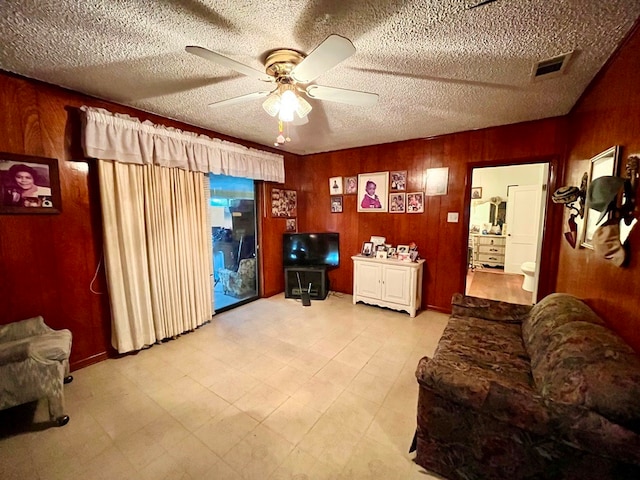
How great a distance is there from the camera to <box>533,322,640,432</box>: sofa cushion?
0.99 m

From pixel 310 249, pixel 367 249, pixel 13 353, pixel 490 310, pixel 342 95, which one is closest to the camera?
pixel 13 353

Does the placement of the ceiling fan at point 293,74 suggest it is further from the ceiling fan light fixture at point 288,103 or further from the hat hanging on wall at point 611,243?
the hat hanging on wall at point 611,243

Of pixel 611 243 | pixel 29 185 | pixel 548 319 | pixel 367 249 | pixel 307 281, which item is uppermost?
pixel 29 185

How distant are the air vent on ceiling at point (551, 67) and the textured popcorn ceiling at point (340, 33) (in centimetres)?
5

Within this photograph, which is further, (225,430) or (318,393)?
(318,393)

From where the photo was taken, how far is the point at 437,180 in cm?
350

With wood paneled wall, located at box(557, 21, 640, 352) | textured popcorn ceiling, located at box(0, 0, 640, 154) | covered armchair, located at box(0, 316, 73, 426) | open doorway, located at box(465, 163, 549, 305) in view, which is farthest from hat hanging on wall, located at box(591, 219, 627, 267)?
covered armchair, located at box(0, 316, 73, 426)

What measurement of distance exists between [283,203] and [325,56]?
3.17 metres

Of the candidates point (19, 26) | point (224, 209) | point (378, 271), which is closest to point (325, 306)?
point (378, 271)

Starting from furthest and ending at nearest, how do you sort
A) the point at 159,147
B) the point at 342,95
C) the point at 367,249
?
the point at 367,249 → the point at 159,147 → the point at 342,95

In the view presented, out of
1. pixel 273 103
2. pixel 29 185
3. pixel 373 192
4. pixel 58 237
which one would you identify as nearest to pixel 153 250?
pixel 58 237

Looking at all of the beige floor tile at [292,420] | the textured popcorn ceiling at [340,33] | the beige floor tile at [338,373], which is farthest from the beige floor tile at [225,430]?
the textured popcorn ceiling at [340,33]

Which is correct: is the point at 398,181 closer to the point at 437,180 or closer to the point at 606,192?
the point at 437,180

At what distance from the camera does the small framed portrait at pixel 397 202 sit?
379 centimetres
